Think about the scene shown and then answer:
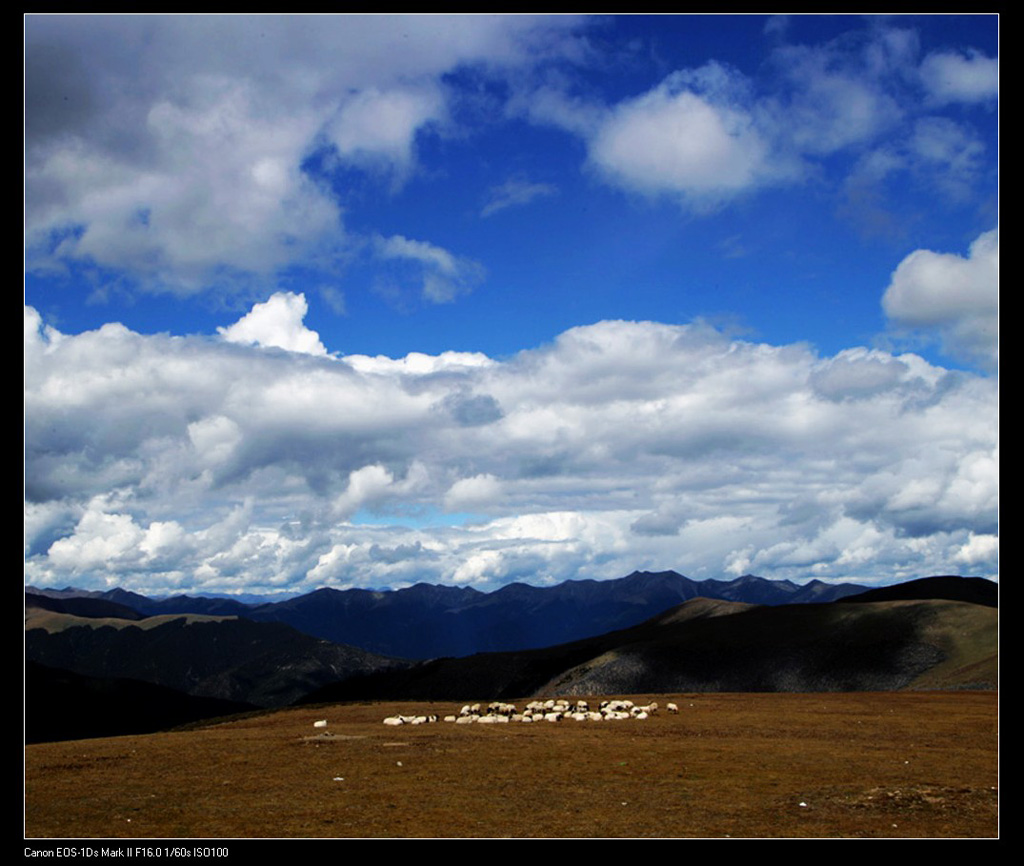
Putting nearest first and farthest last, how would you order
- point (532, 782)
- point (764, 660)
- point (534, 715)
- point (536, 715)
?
1. point (532, 782)
2. point (536, 715)
3. point (534, 715)
4. point (764, 660)

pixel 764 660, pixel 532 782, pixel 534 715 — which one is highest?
pixel 532 782

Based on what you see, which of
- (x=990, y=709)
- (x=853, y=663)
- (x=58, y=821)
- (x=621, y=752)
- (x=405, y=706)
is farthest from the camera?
(x=853, y=663)

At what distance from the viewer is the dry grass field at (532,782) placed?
75.1 ft

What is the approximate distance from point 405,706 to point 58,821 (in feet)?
166

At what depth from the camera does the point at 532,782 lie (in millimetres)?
29938

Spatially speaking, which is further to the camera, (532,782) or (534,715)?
(534,715)

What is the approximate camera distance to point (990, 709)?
60875mm

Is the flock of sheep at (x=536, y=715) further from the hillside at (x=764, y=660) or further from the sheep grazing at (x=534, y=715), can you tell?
the hillside at (x=764, y=660)

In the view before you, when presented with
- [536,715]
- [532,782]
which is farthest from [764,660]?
[532,782]

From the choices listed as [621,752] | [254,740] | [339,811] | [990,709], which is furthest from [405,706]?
[339,811]

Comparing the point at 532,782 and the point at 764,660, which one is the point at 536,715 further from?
the point at 764,660

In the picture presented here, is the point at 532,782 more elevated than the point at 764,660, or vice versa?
the point at 532,782

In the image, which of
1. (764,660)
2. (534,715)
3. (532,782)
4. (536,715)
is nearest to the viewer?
(532,782)
